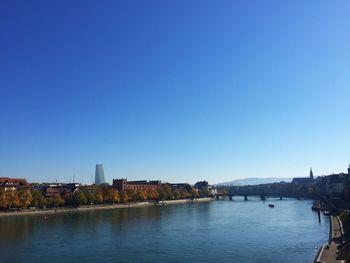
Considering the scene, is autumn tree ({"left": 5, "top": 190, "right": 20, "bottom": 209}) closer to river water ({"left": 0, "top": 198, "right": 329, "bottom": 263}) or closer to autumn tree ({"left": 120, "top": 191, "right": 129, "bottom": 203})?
river water ({"left": 0, "top": 198, "right": 329, "bottom": 263})

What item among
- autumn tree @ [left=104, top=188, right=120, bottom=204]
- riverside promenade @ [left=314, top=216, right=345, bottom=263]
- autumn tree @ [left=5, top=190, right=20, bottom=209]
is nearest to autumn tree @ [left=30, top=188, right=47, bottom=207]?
autumn tree @ [left=5, top=190, right=20, bottom=209]

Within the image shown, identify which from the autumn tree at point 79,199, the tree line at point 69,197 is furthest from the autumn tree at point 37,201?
the autumn tree at point 79,199

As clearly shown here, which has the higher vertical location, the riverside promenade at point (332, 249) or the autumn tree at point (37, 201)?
the autumn tree at point (37, 201)

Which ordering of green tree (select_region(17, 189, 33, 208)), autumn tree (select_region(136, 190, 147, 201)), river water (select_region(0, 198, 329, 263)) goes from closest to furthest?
river water (select_region(0, 198, 329, 263))
green tree (select_region(17, 189, 33, 208))
autumn tree (select_region(136, 190, 147, 201))

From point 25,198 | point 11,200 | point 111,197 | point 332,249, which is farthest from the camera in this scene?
point 111,197

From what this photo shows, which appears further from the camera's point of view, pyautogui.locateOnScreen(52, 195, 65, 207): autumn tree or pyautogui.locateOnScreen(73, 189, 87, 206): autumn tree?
pyautogui.locateOnScreen(73, 189, 87, 206): autumn tree

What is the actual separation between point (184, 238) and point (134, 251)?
385 inches

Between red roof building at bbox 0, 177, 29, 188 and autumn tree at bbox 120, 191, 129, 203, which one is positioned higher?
red roof building at bbox 0, 177, 29, 188

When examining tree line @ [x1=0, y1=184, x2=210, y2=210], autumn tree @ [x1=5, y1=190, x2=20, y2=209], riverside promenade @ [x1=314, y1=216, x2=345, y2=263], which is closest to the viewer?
riverside promenade @ [x1=314, y1=216, x2=345, y2=263]

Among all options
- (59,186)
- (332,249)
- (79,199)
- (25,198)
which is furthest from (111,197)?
(332,249)

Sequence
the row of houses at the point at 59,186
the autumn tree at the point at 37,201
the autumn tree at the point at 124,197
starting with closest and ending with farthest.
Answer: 1. the autumn tree at the point at 37,201
2. the row of houses at the point at 59,186
3. the autumn tree at the point at 124,197

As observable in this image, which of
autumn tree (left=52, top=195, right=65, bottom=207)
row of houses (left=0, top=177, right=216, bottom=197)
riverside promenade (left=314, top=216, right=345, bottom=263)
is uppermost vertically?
row of houses (left=0, top=177, right=216, bottom=197)

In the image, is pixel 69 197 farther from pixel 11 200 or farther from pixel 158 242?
pixel 158 242

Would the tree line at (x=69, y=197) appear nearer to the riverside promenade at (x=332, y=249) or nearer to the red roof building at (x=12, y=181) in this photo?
the red roof building at (x=12, y=181)
